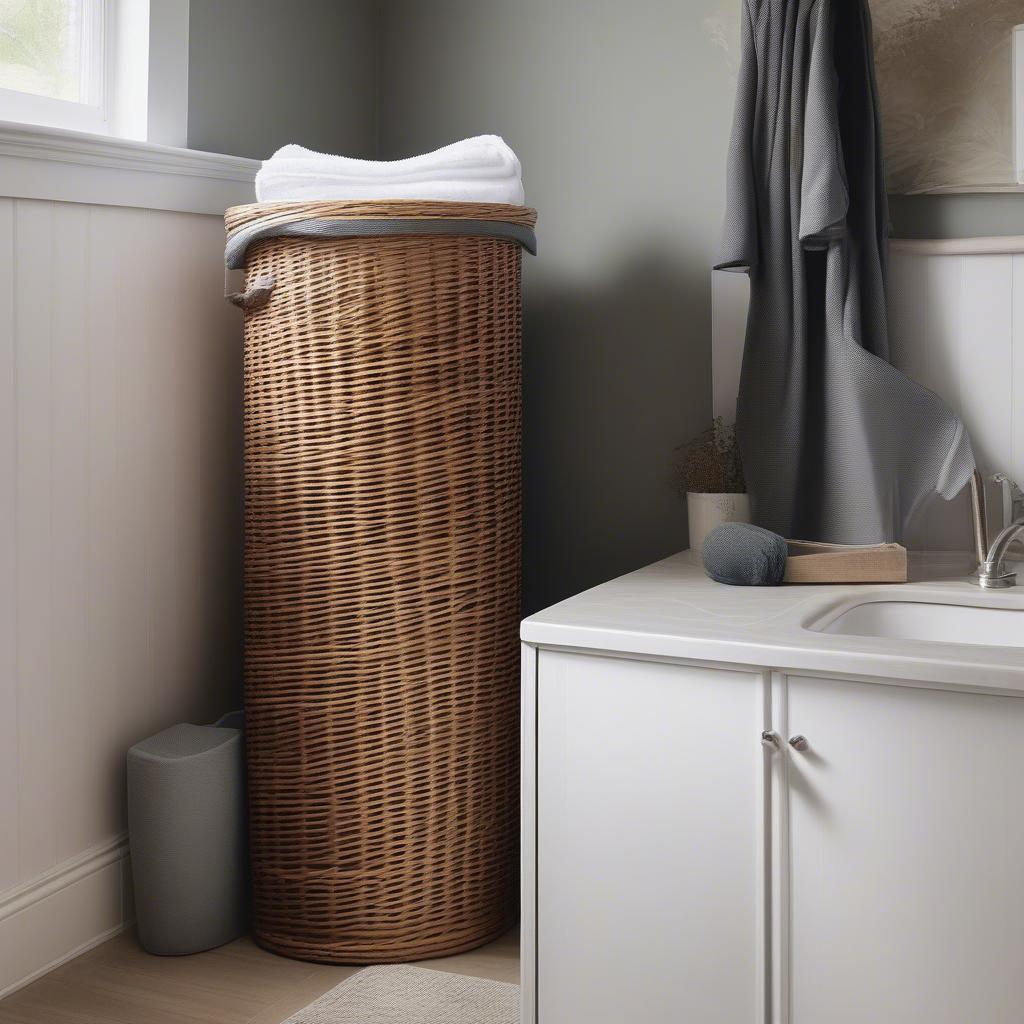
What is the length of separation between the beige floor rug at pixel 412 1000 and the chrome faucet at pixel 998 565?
91 centimetres

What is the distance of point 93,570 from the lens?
74.0 inches

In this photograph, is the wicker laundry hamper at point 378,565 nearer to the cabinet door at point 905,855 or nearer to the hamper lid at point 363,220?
the hamper lid at point 363,220

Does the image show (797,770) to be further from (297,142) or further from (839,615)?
(297,142)

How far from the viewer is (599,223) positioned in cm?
221

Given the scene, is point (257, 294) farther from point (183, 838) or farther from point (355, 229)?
point (183, 838)

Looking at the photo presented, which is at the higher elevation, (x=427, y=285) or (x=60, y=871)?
(x=427, y=285)

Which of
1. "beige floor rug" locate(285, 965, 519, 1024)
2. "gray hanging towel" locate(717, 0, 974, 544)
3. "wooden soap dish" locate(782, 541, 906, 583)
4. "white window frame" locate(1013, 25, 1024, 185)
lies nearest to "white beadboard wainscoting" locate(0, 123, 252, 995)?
"beige floor rug" locate(285, 965, 519, 1024)

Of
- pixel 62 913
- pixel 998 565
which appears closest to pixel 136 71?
pixel 62 913

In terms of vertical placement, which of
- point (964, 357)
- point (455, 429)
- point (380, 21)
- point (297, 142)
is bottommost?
point (455, 429)

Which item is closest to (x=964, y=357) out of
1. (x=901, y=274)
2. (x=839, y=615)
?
(x=901, y=274)

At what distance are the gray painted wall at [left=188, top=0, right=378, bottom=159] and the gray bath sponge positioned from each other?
43.5 inches

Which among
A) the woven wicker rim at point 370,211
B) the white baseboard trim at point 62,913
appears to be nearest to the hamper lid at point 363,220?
the woven wicker rim at point 370,211

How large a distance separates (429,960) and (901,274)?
1.33 m

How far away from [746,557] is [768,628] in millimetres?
280
